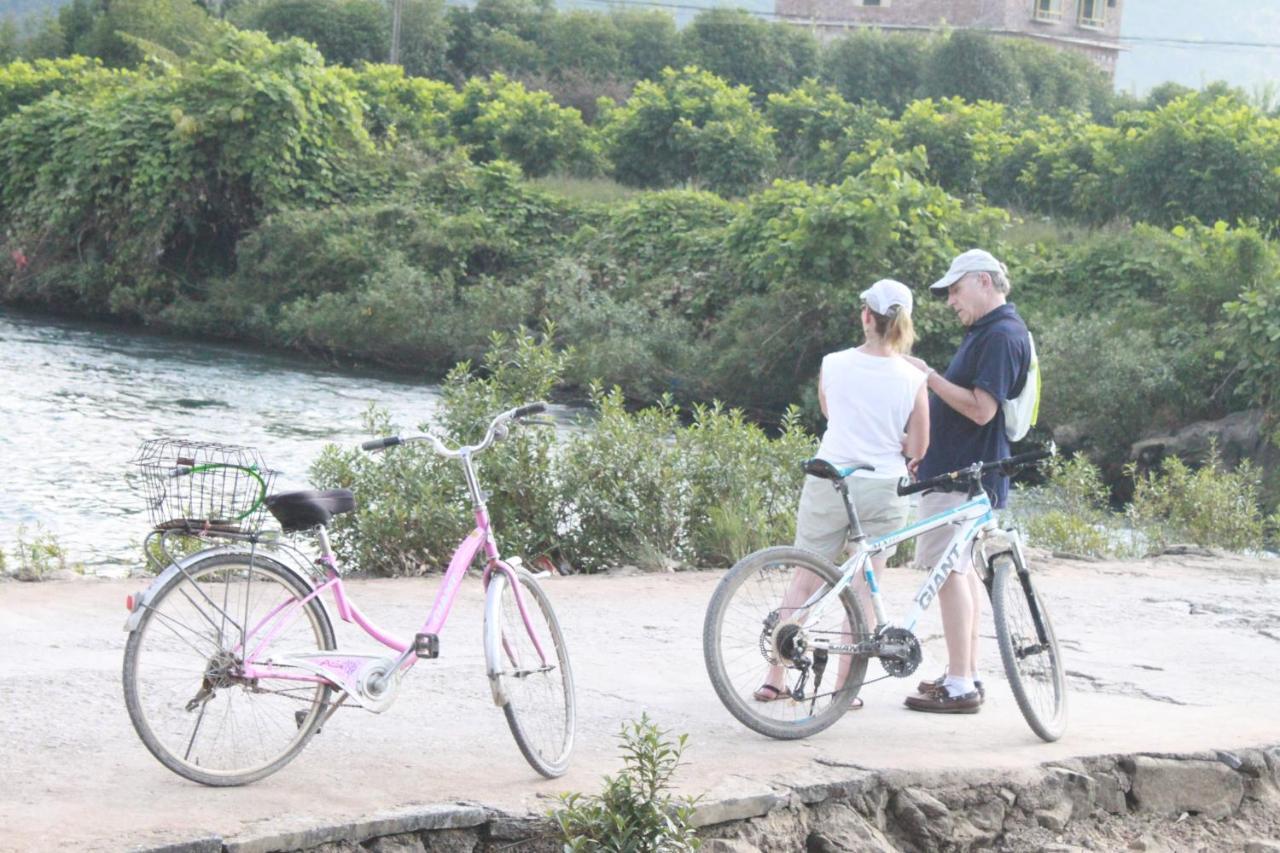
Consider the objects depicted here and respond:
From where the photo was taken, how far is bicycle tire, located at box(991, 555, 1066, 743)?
5.99m

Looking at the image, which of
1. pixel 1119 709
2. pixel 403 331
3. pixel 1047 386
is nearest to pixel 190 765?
pixel 1119 709

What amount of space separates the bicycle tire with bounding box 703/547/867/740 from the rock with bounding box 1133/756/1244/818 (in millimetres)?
1079

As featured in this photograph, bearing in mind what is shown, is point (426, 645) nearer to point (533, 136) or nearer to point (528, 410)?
point (528, 410)

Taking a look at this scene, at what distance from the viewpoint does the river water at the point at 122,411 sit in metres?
14.7

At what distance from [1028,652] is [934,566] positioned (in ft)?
1.55

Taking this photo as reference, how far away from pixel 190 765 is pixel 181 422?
16.2 meters

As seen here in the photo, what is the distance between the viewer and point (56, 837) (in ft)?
14.1

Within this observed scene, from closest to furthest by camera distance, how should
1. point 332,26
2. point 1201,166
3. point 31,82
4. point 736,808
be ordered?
point 736,808, point 1201,166, point 31,82, point 332,26

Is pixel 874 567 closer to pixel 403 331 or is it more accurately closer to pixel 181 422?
pixel 181 422

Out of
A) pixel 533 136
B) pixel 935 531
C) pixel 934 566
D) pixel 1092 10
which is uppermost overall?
pixel 1092 10

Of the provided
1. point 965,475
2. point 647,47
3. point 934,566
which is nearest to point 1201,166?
point 934,566

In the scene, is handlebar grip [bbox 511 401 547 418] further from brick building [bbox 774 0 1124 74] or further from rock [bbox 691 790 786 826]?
brick building [bbox 774 0 1124 74]

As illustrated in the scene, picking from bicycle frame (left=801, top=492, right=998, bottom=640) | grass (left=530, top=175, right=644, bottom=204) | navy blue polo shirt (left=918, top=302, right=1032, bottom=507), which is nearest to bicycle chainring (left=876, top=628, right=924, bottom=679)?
bicycle frame (left=801, top=492, right=998, bottom=640)

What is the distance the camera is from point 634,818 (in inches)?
180
